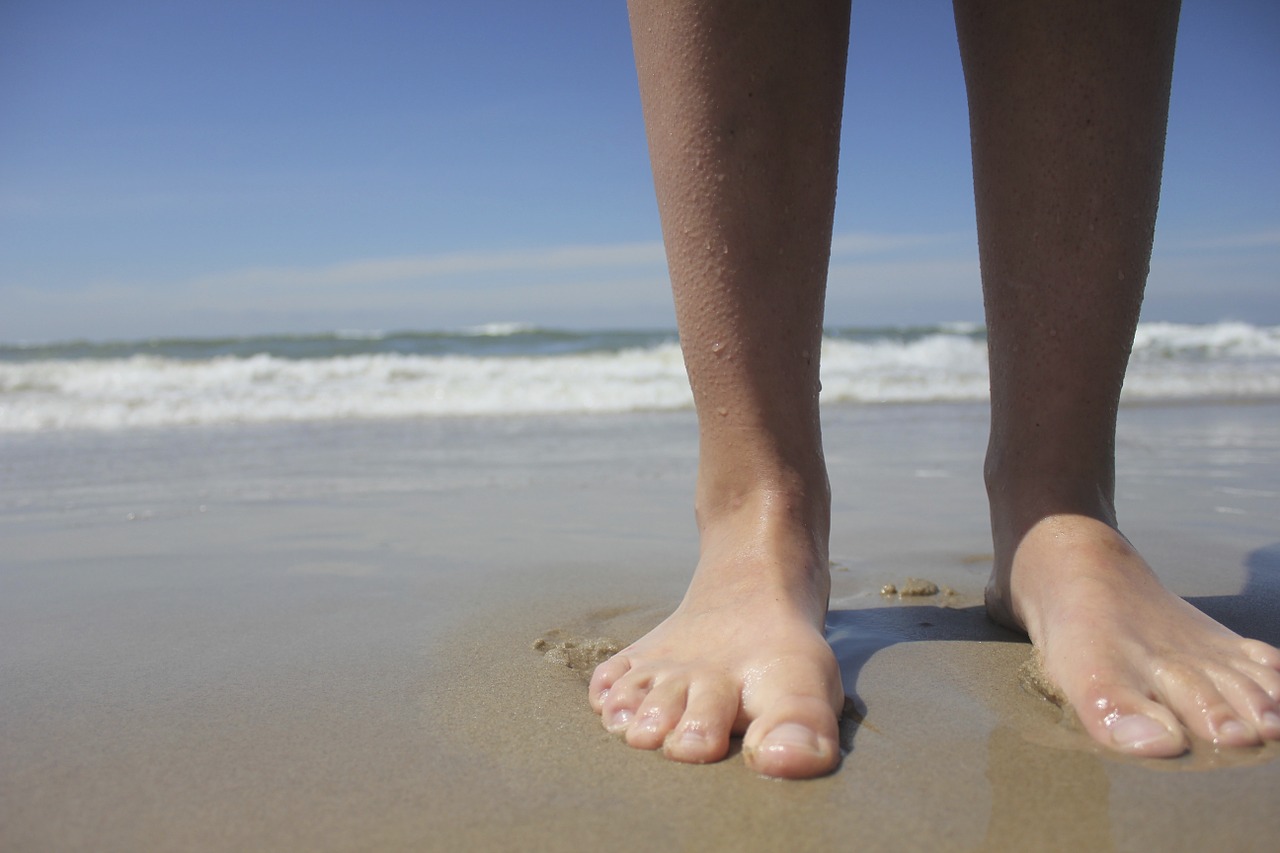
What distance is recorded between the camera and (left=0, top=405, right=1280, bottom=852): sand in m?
0.71

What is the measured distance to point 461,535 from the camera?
1993 mm

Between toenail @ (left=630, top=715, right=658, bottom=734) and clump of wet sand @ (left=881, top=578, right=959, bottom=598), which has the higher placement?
toenail @ (left=630, top=715, right=658, bottom=734)

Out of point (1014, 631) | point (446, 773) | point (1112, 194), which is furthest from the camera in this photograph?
point (1014, 631)

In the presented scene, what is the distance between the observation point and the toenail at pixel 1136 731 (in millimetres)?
798

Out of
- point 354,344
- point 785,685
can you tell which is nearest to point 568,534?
point 785,685

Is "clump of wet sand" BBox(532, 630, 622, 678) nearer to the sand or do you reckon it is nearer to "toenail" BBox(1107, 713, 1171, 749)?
the sand

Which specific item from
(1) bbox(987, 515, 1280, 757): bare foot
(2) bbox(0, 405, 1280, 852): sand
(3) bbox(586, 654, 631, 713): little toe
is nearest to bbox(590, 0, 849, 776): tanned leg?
(3) bbox(586, 654, 631, 713): little toe

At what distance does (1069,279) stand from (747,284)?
1.19ft

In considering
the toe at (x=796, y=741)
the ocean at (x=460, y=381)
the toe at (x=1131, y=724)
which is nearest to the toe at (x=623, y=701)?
the toe at (x=796, y=741)

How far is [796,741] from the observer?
797 millimetres

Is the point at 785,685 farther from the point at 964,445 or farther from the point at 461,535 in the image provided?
the point at 964,445

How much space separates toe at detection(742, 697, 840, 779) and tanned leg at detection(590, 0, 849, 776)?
3.9 inches

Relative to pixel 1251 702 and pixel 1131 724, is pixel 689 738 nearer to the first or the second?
pixel 1131 724

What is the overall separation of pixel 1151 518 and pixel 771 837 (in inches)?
66.6
